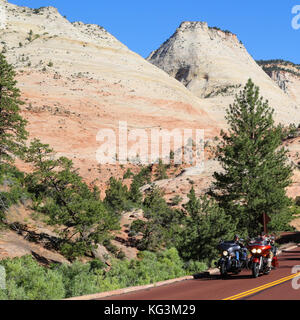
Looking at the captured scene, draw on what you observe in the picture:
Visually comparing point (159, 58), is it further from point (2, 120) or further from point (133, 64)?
point (2, 120)

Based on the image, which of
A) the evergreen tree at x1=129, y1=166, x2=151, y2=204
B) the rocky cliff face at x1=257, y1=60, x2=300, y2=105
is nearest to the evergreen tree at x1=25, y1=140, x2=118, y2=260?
the evergreen tree at x1=129, y1=166, x2=151, y2=204

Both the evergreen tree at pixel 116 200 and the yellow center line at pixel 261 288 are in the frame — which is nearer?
the yellow center line at pixel 261 288

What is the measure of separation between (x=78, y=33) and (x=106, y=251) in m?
93.4

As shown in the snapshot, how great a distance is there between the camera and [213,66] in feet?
438

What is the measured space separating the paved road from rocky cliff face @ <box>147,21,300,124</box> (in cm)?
9702

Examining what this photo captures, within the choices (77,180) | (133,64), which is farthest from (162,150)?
(77,180)

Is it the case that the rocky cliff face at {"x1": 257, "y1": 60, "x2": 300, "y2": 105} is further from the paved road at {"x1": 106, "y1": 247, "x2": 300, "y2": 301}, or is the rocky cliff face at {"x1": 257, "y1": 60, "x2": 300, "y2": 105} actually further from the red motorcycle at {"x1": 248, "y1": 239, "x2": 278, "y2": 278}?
the paved road at {"x1": 106, "y1": 247, "x2": 300, "y2": 301}

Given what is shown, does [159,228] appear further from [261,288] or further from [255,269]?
[261,288]

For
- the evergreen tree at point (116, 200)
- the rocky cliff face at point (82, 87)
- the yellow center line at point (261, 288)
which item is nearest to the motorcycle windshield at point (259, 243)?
the yellow center line at point (261, 288)

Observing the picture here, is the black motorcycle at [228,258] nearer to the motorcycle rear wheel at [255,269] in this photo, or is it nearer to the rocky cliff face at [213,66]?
the motorcycle rear wheel at [255,269]

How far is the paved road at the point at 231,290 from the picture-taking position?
360 inches

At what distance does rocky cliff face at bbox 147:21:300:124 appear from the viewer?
12075 cm

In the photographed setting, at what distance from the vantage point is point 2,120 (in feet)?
88.5

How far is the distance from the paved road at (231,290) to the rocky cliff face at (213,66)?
3820 inches
